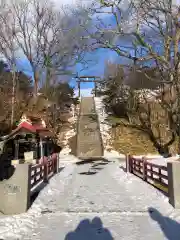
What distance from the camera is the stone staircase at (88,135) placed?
73.4 feet

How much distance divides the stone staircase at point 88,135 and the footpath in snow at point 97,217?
13225 millimetres

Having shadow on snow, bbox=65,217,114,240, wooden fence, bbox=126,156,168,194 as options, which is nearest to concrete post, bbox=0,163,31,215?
shadow on snow, bbox=65,217,114,240

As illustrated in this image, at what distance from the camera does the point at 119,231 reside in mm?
4992

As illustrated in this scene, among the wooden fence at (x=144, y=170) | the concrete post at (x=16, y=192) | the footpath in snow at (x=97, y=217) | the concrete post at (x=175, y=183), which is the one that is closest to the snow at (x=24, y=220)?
the footpath in snow at (x=97, y=217)

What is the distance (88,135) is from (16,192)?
65.4 feet

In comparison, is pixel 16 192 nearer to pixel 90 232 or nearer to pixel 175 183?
pixel 90 232

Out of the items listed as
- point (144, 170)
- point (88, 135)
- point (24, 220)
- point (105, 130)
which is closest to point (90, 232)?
point (24, 220)

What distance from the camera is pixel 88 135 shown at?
26141mm

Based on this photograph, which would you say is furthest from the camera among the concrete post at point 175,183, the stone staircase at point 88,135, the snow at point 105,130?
the snow at point 105,130

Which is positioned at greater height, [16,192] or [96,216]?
[16,192]

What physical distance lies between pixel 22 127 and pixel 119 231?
12938mm

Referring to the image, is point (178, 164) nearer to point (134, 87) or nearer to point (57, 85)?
point (134, 87)

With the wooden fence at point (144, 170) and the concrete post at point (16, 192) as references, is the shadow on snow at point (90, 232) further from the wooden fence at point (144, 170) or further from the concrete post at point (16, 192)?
the wooden fence at point (144, 170)

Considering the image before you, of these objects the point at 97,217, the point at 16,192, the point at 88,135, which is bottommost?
the point at 97,217
